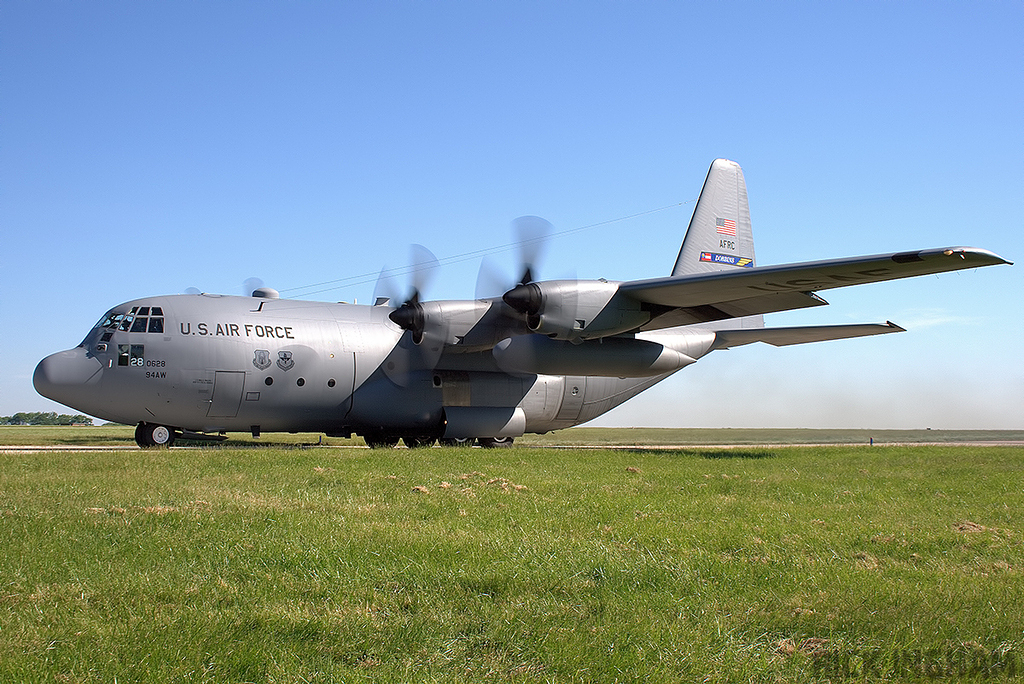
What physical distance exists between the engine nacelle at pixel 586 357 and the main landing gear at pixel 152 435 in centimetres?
893

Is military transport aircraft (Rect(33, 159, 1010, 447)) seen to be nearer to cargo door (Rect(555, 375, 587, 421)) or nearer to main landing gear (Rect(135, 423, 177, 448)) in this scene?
main landing gear (Rect(135, 423, 177, 448))

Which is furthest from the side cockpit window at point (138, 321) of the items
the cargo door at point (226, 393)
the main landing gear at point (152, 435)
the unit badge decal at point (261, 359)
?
the main landing gear at point (152, 435)

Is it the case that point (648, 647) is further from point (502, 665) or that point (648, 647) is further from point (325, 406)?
point (325, 406)

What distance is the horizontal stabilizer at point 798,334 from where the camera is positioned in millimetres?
22938

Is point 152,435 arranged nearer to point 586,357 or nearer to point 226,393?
point 226,393

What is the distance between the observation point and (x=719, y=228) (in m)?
26.8

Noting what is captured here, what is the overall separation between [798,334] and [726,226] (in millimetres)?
5021

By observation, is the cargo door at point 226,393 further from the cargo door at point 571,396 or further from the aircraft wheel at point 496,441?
the cargo door at point 571,396

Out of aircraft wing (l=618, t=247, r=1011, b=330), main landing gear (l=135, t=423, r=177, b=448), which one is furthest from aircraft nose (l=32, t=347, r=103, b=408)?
A: aircraft wing (l=618, t=247, r=1011, b=330)

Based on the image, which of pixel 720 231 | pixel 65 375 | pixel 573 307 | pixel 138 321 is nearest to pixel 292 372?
pixel 138 321

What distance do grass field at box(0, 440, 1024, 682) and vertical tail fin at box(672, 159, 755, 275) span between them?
1536cm

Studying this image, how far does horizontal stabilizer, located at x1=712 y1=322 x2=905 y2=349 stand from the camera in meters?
22.9

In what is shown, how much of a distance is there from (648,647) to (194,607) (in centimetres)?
304

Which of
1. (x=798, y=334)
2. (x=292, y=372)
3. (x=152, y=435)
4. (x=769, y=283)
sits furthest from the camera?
(x=798, y=334)
